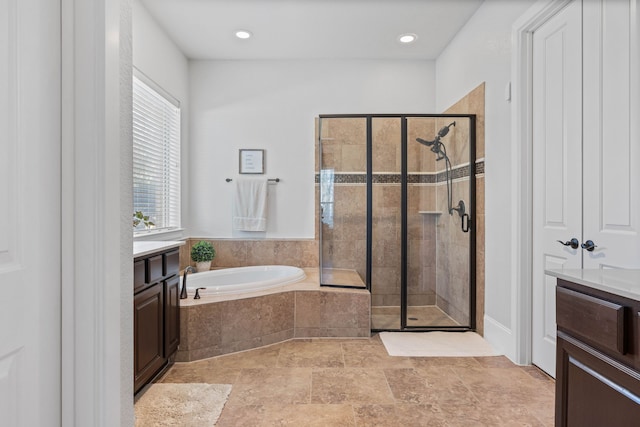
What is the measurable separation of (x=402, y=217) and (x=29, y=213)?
281cm

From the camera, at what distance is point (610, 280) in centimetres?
111

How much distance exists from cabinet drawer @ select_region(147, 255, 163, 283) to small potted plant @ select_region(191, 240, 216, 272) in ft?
4.87

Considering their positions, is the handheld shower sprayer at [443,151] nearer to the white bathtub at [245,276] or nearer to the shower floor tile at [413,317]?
the shower floor tile at [413,317]

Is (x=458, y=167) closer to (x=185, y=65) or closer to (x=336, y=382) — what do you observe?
(x=336, y=382)

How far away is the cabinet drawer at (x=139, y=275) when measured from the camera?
6.15 ft

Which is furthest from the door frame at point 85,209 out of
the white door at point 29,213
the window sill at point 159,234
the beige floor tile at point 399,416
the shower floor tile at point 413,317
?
the shower floor tile at point 413,317

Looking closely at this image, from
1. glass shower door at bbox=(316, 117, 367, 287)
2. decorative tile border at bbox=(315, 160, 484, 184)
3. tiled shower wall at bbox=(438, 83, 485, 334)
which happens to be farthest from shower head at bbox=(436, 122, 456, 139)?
glass shower door at bbox=(316, 117, 367, 287)

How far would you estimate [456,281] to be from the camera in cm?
325

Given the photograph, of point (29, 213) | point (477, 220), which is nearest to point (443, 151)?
point (477, 220)

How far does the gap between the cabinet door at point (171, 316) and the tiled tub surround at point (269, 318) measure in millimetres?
75

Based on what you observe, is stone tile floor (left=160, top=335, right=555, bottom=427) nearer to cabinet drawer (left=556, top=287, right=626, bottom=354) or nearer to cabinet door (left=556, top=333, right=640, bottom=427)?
cabinet door (left=556, top=333, right=640, bottom=427)

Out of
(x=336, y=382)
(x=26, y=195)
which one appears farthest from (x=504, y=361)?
(x=26, y=195)

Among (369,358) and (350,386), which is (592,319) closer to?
(350,386)

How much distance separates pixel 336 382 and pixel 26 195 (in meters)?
1.91
